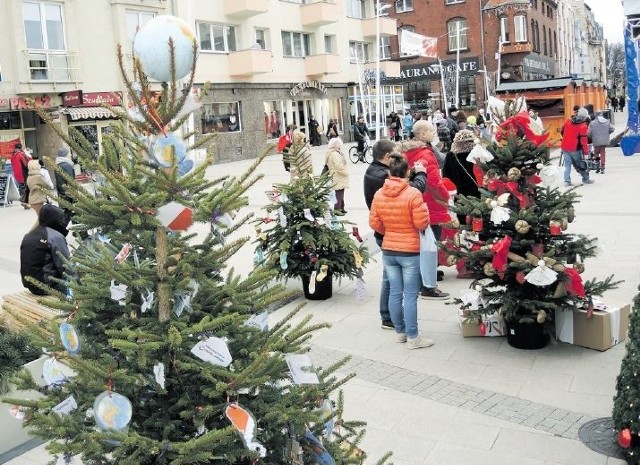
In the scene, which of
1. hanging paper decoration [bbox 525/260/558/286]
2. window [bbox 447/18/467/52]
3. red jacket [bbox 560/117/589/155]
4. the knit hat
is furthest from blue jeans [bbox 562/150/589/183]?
window [bbox 447/18/467/52]

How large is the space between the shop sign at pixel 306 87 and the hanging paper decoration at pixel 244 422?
108ft

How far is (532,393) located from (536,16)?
5760 cm

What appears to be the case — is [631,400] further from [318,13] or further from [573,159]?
[318,13]

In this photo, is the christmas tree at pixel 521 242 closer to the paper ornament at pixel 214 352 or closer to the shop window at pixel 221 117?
the paper ornament at pixel 214 352

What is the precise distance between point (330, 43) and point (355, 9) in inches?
159

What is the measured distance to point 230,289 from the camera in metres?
2.57

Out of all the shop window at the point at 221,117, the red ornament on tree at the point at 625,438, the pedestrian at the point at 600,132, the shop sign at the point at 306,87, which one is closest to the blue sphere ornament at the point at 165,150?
the red ornament on tree at the point at 625,438

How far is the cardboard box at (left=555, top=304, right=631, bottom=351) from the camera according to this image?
222 inches

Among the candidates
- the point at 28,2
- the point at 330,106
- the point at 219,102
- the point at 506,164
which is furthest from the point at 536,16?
the point at 506,164

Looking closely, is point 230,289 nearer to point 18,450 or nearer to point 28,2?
point 18,450

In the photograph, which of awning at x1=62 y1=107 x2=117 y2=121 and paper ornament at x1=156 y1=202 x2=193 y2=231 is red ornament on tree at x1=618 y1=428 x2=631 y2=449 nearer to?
paper ornament at x1=156 y1=202 x2=193 y2=231

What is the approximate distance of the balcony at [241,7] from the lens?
3056 centimetres

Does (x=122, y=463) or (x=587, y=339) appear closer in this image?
(x=122, y=463)

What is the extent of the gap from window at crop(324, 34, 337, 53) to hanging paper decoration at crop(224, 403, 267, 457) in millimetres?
37289
